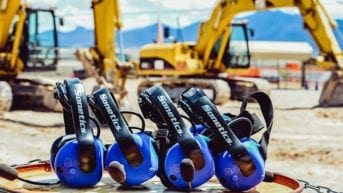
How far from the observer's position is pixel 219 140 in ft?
7.79

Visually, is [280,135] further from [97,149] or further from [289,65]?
[289,65]

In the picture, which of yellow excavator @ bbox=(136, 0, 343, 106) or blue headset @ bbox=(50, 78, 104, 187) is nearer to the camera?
blue headset @ bbox=(50, 78, 104, 187)

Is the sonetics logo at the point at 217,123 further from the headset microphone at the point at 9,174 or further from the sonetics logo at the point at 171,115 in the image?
the headset microphone at the point at 9,174

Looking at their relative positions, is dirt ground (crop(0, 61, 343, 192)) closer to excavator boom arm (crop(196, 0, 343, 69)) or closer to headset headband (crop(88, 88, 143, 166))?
excavator boom arm (crop(196, 0, 343, 69))

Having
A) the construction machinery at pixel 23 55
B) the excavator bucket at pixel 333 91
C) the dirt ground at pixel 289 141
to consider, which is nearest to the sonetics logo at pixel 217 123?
the dirt ground at pixel 289 141

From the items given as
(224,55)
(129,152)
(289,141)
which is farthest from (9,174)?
(224,55)

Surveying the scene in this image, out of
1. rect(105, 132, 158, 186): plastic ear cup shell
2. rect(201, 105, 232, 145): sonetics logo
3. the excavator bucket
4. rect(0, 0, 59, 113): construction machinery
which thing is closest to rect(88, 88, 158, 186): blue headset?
rect(105, 132, 158, 186): plastic ear cup shell

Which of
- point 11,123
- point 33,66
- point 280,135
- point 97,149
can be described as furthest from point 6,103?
point 97,149

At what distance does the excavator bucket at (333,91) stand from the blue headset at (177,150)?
57.7 feet

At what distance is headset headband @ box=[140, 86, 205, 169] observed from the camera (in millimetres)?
2334

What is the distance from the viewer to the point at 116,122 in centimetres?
242

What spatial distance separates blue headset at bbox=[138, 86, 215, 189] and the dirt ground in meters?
3.87

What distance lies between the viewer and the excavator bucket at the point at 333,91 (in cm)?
1958

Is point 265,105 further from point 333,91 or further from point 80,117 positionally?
point 333,91
